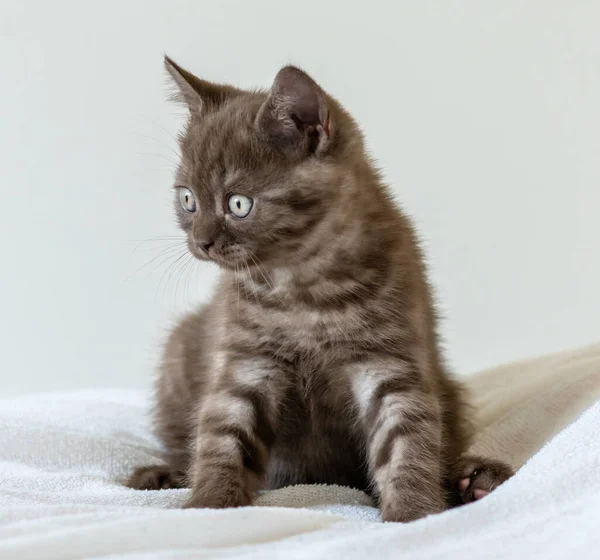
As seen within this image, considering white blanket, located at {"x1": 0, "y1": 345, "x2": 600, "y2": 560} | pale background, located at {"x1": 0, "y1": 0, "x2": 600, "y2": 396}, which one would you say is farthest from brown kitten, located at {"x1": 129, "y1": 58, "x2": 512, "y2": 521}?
pale background, located at {"x1": 0, "y1": 0, "x2": 600, "y2": 396}

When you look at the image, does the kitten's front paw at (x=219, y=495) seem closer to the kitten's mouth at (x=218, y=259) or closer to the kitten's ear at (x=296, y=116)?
the kitten's mouth at (x=218, y=259)

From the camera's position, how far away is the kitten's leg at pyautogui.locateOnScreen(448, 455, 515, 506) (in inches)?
59.9

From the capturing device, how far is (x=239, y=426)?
5.10 ft

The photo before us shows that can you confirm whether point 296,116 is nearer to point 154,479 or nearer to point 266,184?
point 266,184

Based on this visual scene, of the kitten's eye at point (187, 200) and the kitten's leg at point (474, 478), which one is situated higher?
the kitten's eye at point (187, 200)

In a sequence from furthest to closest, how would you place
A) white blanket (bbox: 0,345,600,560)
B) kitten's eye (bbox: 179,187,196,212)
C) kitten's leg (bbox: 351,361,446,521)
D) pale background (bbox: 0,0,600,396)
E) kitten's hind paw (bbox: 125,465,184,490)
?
1. pale background (bbox: 0,0,600,396)
2. kitten's hind paw (bbox: 125,465,184,490)
3. kitten's eye (bbox: 179,187,196,212)
4. kitten's leg (bbox: 351,361,446,521)
5. white blanket (bbox: 0,345,600,560)

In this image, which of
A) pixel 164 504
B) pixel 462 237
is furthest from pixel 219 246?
pixel 462 237

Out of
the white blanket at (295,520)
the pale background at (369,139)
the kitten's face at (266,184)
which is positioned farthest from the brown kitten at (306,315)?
the pale background at (369,139)

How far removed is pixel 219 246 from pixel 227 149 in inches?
7.2

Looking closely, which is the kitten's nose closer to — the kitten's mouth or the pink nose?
the kitten's mouth

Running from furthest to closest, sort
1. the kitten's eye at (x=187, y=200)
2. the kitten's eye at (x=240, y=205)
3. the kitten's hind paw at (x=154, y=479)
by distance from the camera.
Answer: the kitten's hind paw at (x=154, y=479) < the kitten's eye at (x=187, y=200) < the kitten's eye at (x=240, y=205)

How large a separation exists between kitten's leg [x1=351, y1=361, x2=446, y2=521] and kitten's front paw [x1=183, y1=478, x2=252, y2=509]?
24 centimetres

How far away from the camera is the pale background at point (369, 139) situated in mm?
3096

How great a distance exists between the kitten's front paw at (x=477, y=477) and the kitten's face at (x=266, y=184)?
0.50m
